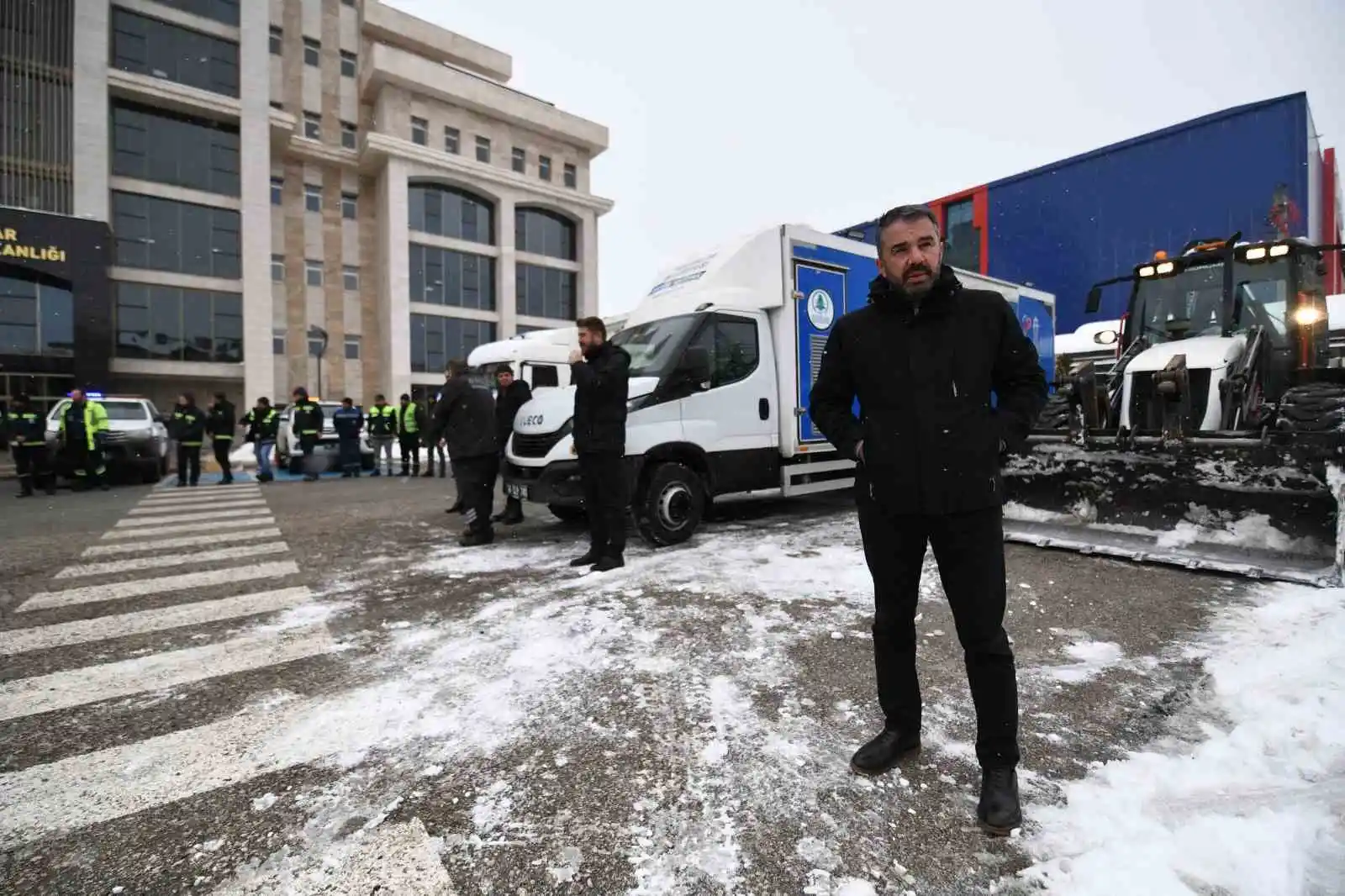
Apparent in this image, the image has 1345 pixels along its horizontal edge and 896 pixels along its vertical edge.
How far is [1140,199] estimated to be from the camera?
31.8 feet

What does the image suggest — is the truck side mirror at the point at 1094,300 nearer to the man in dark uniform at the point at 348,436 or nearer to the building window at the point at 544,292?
the man in dark uniform at the point at 348,436

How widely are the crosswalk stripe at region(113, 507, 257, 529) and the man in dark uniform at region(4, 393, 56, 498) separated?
5.06 m

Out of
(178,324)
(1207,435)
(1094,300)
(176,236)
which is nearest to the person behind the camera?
(1207,435)

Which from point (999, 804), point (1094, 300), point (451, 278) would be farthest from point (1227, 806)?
point (451, 278)

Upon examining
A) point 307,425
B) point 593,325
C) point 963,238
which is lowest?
point 307,425

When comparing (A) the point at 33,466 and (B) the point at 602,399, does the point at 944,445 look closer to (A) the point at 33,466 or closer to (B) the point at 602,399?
(B) the point at 602,399

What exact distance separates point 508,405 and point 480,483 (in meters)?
1.36

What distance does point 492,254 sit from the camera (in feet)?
120

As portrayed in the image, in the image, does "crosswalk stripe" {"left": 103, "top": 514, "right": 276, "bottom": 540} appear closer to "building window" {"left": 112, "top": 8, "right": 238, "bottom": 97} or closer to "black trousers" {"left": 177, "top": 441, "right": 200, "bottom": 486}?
"black trousers" {"left": 177, "top": 441, "right": 200, "bottom": 486}

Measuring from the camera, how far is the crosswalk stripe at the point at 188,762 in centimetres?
225

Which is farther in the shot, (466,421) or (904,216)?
(466,421)

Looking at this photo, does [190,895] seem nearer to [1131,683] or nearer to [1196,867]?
[1196,867]

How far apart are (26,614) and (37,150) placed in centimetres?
3103

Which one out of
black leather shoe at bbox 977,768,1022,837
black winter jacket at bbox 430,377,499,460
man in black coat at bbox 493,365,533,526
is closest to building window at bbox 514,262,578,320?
man in black coat at bbox 493,365,533,526
